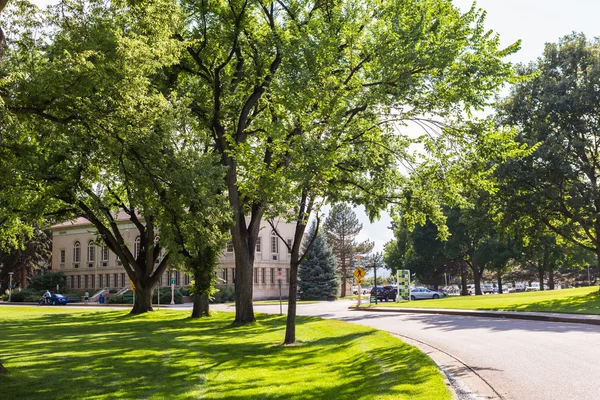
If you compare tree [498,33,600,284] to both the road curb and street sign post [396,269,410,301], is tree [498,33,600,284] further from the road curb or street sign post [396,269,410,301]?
street sign post [396,269,410,301]

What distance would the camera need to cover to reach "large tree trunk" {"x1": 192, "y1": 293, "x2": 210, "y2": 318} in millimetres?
30688

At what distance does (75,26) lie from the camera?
543 inches

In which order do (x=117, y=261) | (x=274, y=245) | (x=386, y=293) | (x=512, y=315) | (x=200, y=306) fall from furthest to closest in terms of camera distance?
(x=274, y=245) < (x=117, y=261) < (x=386, y=293) < (x=200, y=306) < (x=512, y=315)

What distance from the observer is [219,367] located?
1278 cm

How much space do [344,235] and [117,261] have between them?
37.7 m

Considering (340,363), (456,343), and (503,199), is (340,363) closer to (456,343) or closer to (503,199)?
(456,343)

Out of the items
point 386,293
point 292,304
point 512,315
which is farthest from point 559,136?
point 292,304

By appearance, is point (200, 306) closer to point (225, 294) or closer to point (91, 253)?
point (225, 294)

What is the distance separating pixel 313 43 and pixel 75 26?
222 inches

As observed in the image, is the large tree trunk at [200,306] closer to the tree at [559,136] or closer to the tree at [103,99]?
the tree at [103,99]

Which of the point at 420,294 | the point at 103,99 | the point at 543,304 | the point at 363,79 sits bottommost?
the point at 420,294

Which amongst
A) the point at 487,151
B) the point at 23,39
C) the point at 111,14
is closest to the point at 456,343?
the point at 487,151

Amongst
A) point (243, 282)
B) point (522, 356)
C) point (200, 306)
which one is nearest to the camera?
point (522, 356)

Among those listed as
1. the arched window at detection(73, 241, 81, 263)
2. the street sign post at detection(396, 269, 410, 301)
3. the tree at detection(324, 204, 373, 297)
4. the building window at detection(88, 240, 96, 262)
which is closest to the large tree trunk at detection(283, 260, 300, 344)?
the street sign post at detection(396, 269, 410, 301)
